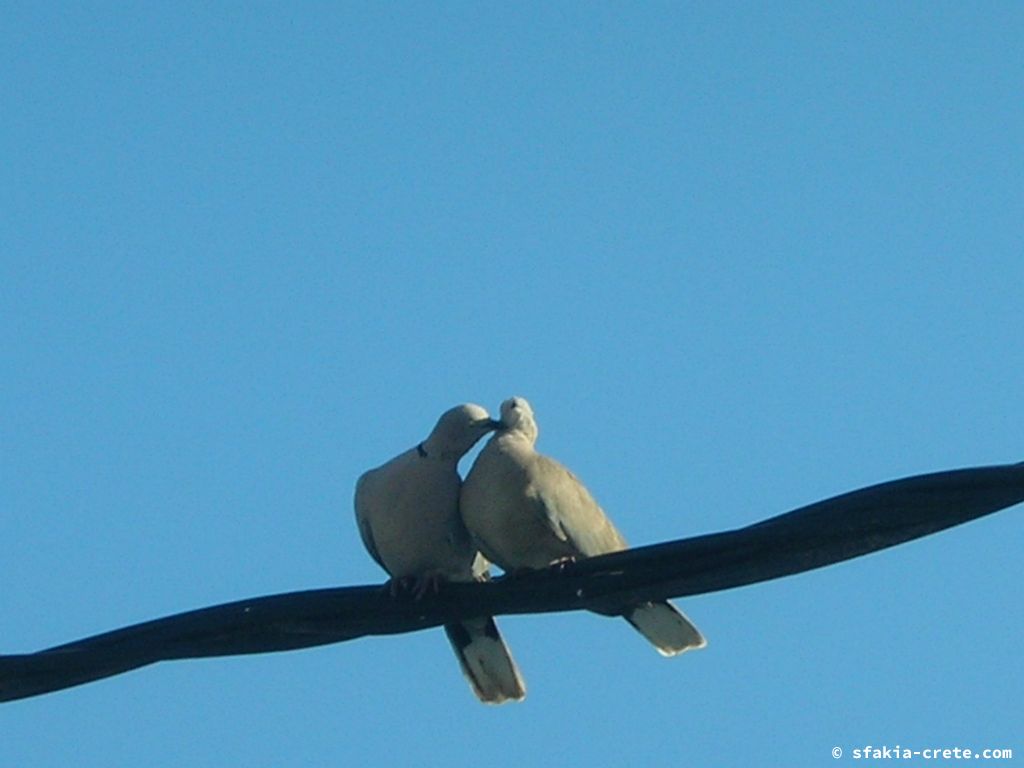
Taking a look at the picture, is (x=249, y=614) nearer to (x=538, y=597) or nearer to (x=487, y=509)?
(x=538, y=597)

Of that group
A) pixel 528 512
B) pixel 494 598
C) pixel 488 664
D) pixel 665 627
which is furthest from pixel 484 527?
pixel 494 598

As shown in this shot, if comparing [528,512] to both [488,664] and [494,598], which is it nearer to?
[488,664]

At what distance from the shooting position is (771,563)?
4453mm

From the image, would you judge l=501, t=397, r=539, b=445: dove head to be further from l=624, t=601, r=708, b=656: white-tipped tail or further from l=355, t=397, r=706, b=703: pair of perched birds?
l=624, t=601, r=708, b=656: white-tipped tail

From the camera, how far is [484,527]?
252 inches

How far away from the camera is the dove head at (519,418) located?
7.01 m

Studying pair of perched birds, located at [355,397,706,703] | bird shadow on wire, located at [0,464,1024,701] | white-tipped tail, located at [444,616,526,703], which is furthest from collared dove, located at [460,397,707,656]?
bird shadow on wire, located at [0,464,1024,701]

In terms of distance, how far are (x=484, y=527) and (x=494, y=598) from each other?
1.46 m

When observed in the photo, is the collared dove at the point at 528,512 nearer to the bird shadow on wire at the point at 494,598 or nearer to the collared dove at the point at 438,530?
the collared dove at the point at 438,530

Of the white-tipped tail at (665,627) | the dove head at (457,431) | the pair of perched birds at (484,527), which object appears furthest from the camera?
the dove head at (457,431)

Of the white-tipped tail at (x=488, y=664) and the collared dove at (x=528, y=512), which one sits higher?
the collared dove at (x=528, y=512)

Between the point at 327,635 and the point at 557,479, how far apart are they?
1870 millimetres

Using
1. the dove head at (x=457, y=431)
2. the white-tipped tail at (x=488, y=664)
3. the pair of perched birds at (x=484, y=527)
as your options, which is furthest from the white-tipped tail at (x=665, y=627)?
the dove head at (x=457, y=431)

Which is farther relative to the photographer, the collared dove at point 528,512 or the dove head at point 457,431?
the dove head at point 457,431
